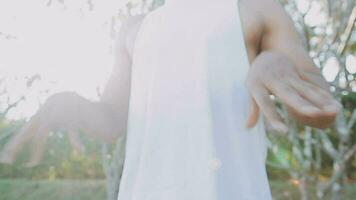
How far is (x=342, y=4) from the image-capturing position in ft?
11.2

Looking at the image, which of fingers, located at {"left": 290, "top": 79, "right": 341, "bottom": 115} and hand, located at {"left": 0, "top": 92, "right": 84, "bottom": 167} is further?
hand, located at {"left": 0, "top": 92, "right": 84, "bottom": 167}

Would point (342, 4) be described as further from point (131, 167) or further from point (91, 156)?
point (91, 156)

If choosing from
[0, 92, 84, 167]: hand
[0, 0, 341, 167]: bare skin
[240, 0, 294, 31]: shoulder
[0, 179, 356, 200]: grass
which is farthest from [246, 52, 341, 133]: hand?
[0, 179, 356, 200]: grass

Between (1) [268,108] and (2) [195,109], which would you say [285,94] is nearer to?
(1) [268,108]

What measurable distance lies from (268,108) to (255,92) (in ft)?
0.12

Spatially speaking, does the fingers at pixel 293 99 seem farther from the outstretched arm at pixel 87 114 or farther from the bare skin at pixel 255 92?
the outstretched arm at pixel 87 114

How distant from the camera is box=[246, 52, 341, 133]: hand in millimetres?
631

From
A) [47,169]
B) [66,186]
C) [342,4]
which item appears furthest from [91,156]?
[342,4]

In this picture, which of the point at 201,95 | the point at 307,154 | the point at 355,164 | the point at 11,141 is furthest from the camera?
the point at 355,164

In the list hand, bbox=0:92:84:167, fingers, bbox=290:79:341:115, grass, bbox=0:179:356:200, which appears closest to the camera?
fingers, bbox=290:79:341:115

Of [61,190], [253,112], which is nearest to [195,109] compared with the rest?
[253,112]

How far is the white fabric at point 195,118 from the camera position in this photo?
0.82m

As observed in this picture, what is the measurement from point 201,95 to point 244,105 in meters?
0.07

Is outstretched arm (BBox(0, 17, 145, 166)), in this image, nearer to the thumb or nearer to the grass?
the thumb
